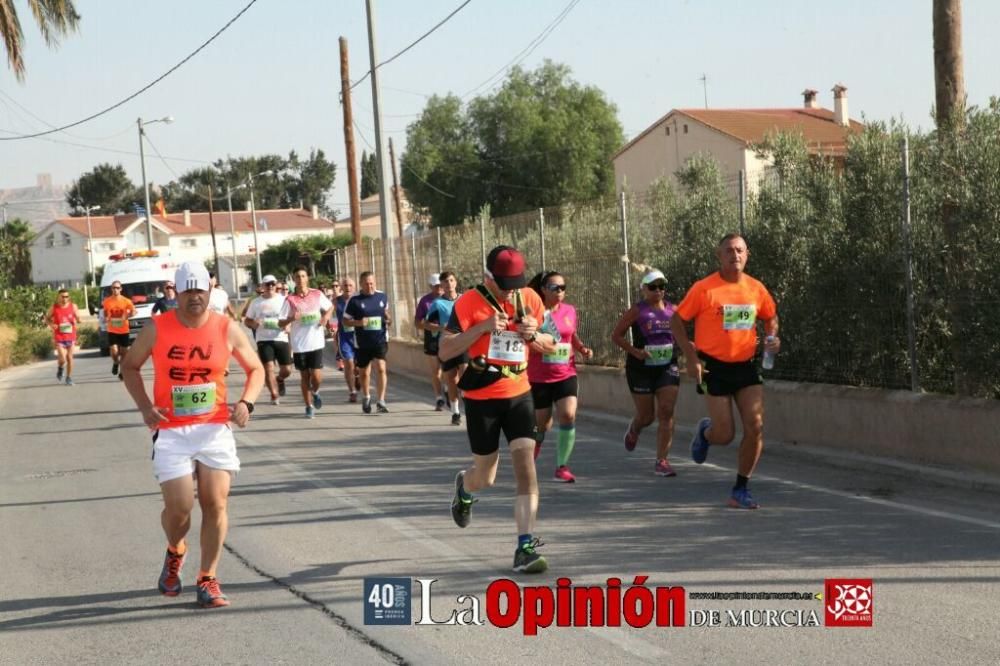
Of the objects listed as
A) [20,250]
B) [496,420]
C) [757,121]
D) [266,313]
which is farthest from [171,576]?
[20,250]

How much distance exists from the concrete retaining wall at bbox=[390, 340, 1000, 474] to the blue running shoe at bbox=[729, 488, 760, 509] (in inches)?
75.0

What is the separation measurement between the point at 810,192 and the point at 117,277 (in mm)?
27897

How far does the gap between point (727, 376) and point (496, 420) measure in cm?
232

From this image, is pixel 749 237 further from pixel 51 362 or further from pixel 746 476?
pixel 51 362

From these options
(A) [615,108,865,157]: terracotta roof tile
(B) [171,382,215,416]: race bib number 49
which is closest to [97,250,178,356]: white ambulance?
(A) [615,108,865,157]: terracotta roof tile

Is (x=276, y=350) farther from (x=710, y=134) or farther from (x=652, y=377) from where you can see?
(x=710, y=134)

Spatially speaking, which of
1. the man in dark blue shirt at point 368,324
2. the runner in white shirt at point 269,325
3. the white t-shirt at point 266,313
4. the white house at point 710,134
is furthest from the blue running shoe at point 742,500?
the white house at point 710,134

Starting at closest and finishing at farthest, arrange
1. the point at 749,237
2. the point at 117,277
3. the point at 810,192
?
the point at 810,192 → the point at 749,237 → the point at 117,277

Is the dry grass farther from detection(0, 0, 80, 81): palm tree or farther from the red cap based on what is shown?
the red cap

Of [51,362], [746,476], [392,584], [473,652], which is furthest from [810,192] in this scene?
[51,362]

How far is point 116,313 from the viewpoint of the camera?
2489 centimetres

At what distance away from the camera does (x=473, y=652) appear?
6086 mm

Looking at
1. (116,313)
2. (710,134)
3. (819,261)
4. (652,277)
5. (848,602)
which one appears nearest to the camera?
(848,602)

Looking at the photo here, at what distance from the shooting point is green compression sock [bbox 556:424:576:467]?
10906 mm
